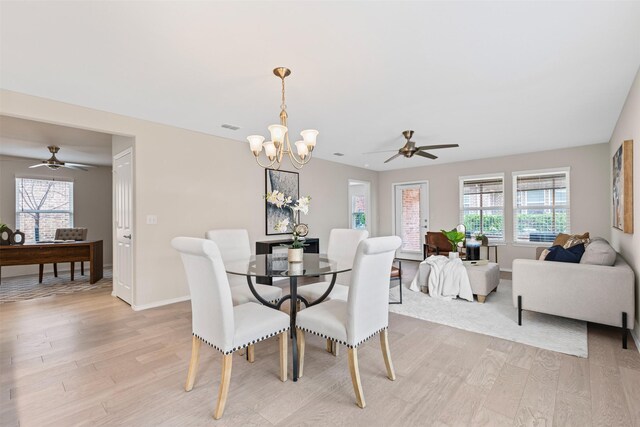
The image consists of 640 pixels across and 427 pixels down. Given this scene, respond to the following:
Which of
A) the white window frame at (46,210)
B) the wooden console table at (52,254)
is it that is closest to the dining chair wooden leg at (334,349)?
the wooden console table at (52,254)

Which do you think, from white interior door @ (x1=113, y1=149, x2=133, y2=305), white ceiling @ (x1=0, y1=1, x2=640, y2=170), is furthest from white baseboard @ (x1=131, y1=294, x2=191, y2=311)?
white ceiling @ (x1=0, y1=1, x2=640, y2=170)

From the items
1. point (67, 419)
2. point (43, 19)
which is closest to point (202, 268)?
point (67, 419)

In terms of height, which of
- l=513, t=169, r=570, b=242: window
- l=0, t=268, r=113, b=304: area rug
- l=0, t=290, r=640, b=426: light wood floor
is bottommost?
l=0, t=268, r=113, b=304: area rug

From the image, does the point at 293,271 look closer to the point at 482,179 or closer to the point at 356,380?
the point at 356,380

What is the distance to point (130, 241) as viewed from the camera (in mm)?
3996

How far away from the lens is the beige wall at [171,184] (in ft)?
11.1

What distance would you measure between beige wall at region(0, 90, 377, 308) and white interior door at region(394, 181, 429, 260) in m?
4.21

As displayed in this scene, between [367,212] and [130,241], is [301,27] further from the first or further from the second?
[367,212]

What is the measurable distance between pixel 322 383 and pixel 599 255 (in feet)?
9.26

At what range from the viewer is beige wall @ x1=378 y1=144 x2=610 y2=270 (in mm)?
5383

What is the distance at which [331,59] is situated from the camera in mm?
2385

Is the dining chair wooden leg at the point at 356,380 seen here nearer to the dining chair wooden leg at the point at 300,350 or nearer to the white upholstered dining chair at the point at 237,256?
the dining chair wooden leg at the point at 300,350

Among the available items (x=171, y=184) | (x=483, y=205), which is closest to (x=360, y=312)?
(x=171, y=184)

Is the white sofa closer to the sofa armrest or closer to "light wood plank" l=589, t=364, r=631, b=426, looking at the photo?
the sofa armrest
